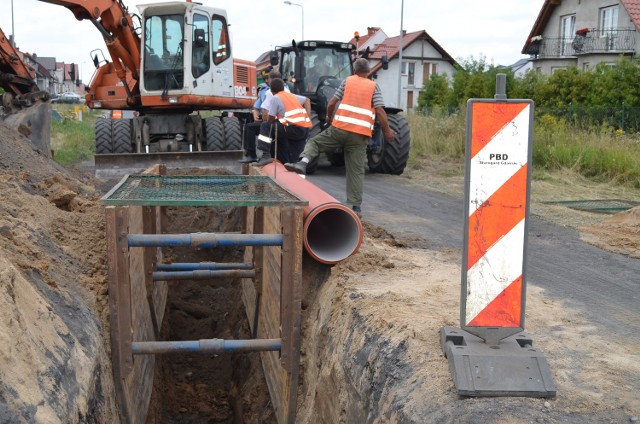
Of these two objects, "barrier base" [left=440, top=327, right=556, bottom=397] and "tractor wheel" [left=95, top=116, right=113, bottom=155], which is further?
"tractor wheel" [left=95, top=116, right=113, bottom=155]

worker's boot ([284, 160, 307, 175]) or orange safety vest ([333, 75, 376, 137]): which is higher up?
orange safety vest ([333, 75, 376, 137])

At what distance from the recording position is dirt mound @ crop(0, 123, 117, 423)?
350cm

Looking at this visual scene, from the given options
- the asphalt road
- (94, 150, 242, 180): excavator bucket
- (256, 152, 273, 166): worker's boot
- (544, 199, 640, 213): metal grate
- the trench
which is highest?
(256, 152, 273, 166): worker's boot

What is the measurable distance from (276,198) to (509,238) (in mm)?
2595

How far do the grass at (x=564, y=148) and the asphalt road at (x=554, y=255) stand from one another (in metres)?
4.05

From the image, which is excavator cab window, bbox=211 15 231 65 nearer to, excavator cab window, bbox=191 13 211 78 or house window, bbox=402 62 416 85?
excavator cab window, bbox=191 13 211 78

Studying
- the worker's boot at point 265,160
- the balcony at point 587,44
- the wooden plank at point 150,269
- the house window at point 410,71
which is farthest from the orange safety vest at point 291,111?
the house window at point 410,71

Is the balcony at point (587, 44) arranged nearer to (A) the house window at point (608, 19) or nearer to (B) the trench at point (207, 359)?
(A) the house window at point (608, 19)

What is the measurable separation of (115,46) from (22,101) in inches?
72.8

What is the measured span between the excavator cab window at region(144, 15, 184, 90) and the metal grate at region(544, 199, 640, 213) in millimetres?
6713

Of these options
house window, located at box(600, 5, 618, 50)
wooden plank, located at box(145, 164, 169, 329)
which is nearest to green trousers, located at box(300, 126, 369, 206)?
wooden plank, located at box(145, 164, 169, 329)

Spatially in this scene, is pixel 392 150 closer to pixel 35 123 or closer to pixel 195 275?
pixel 35 123

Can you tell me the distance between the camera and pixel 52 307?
14.5 feet

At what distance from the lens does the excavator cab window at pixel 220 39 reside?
501 inches
